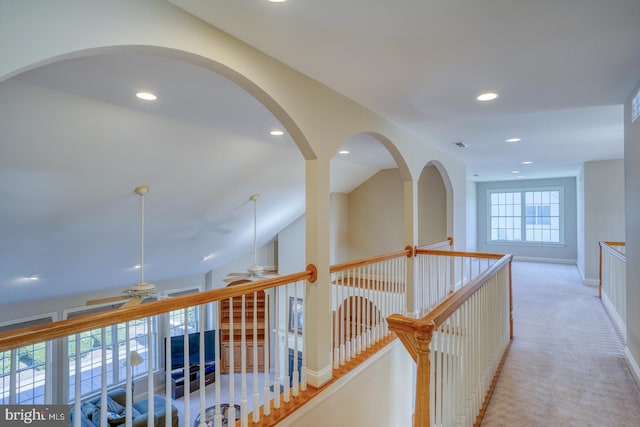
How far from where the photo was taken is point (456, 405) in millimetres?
1831

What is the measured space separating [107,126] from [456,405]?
343cm

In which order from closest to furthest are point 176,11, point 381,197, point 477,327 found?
point 176,11, point 477,327, point 381,197

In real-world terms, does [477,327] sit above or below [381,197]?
below

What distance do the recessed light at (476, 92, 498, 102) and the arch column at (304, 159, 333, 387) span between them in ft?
5.22

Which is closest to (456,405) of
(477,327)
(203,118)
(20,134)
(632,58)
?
(477,327)

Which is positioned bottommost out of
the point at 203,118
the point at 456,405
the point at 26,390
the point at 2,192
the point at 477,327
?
the point at 26,390

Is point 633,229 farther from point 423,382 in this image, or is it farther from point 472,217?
point 472,217

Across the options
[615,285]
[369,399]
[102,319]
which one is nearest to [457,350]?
[369,399]

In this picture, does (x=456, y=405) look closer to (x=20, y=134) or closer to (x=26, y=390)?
(x=20, y=134)

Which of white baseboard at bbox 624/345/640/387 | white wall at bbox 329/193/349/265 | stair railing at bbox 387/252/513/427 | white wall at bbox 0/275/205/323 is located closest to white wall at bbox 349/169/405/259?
white wall at bbox 329/193/349/265

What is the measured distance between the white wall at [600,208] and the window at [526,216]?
131 inches

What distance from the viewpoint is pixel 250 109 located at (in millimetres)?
3107

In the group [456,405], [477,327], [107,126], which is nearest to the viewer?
[456,405]

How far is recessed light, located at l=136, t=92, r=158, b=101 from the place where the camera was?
262 centimetres
